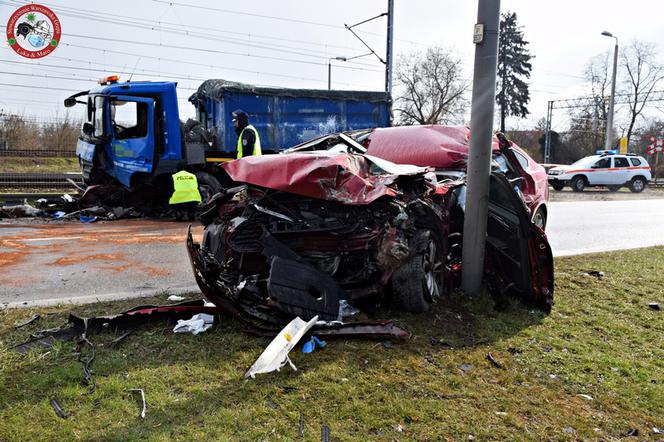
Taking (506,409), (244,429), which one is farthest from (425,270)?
(244,429)

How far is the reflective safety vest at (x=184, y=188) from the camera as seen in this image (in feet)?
32.6

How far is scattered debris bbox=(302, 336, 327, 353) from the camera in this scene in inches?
138

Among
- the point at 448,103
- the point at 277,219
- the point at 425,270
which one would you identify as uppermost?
the point at 448,103

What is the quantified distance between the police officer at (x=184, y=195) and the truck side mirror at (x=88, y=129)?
2.05 metres

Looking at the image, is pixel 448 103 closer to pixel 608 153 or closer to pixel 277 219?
pixel 608 153

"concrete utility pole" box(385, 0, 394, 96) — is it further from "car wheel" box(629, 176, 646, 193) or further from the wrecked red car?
"car wheel" box(629, 176, 646, 193)

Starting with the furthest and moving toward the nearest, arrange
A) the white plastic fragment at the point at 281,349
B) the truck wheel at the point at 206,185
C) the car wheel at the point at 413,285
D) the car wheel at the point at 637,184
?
the car wheel at the point at 637,184 → the truck wheel at the point at 206,185 → the car wheel at the point at 413,285 → the white plastic fragment at the point at 281,349

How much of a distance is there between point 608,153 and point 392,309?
24.9 meters

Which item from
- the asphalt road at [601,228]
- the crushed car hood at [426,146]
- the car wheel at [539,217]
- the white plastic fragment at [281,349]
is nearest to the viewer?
the white plastic fragment at [281,349]

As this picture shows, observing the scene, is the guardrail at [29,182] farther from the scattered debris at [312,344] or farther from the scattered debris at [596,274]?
the scattered debris at [596,274]

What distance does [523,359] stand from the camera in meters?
3.54

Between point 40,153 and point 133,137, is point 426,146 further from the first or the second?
point 40,153

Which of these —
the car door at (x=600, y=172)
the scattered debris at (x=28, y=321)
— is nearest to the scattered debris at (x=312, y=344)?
the scattered debris at (x=28, y=321)

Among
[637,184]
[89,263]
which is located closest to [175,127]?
[89,263]
